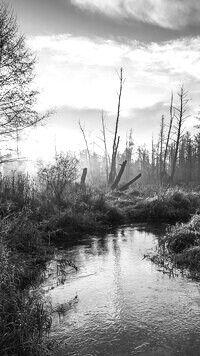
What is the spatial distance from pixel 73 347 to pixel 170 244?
4922mm

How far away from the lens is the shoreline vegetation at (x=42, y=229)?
12.1 feet

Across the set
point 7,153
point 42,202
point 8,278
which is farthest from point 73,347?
point 7,153

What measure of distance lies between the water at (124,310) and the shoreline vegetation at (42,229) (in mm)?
450

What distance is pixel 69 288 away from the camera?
18.8 feet

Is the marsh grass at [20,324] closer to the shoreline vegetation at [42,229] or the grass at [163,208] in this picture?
the shoreline vegetation at [42,229]

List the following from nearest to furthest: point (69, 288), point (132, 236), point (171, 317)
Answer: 1. point (171, 317)
2. point (69, 288)
3. point (132, 236)

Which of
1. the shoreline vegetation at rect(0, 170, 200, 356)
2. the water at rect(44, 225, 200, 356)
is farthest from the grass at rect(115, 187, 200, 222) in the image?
the water at rect(44, 225, 200, 356)

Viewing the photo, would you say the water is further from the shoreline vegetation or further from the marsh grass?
the shoreline vegetation

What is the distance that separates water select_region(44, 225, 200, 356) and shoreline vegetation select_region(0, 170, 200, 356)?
45 centimetres

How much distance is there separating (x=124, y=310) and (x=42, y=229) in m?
5.19

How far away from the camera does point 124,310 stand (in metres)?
4.72

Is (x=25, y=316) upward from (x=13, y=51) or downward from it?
downward

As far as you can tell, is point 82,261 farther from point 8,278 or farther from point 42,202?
point 42,202

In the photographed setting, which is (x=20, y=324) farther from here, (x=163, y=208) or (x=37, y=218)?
(x=163, y=208)
